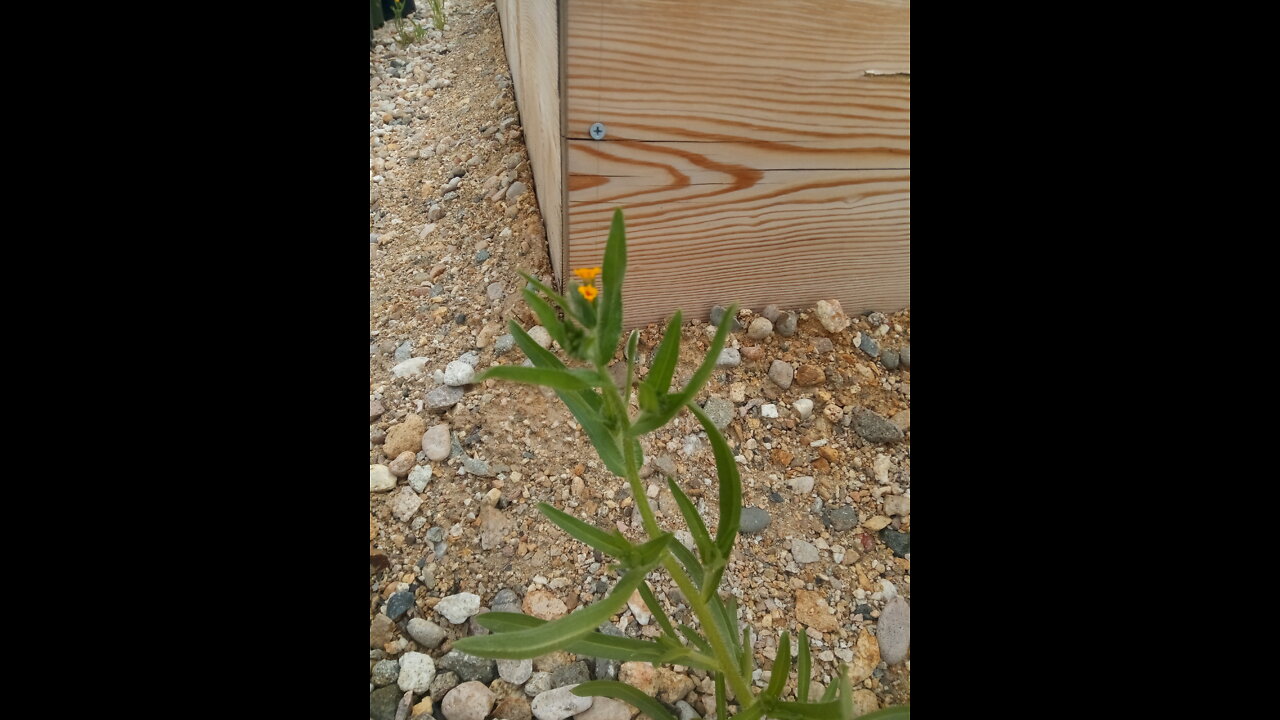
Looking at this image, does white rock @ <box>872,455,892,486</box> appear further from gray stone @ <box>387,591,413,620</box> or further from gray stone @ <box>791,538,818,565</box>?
gray stone @ <box>387,591,413,620</box>

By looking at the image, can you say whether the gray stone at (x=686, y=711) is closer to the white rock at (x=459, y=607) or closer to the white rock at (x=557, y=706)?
the white rock at (x=557, y=706)

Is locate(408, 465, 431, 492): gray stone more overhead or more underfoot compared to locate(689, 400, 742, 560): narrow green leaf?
more underfoot

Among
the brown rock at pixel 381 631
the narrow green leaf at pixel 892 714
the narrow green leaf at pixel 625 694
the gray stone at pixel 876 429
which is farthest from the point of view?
the gray stone at pixel 876 429

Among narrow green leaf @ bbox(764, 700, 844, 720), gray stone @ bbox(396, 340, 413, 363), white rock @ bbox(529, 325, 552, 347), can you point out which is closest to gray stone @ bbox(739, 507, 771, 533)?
narrow green leaf @ bbox(764, 700, 844, 720)

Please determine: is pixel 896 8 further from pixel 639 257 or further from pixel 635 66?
pixel 639 257

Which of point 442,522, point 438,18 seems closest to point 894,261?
point 442,522

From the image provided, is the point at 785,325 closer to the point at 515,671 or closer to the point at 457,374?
the point at 457,374

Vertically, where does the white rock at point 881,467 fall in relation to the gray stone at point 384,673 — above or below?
above

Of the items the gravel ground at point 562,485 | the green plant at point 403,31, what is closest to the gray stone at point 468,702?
the gravel ground at point 562,485

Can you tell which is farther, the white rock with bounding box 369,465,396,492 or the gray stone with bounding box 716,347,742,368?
the gray stone with bounding box 716,347,742,368
